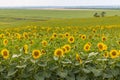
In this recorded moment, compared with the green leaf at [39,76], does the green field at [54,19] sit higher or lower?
lower

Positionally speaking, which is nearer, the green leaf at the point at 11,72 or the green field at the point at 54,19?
the green leaf at the point at 11,72

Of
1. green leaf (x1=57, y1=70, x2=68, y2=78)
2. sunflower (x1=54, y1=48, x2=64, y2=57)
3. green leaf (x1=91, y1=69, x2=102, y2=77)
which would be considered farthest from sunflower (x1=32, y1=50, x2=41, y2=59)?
green leaf (x1=91, y1=69, x2=102, y2=77)

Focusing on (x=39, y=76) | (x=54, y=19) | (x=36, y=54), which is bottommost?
(x=54, y=19)

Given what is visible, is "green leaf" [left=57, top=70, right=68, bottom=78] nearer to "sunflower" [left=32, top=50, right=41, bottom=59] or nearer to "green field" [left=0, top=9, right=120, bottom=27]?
"sunflower" [left=32, top=50, right=41, bottom=59]

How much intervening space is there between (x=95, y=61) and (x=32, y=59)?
90 centimetres

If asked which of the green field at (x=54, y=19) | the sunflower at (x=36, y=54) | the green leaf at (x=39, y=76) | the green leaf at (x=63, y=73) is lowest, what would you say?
the green field at (x=54, y=19)

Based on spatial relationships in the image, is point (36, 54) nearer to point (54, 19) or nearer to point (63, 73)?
point (63, 73)

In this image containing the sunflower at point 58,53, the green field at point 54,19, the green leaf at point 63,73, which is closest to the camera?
the green leaf at point 63,73

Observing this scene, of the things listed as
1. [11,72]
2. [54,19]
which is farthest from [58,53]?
[54,19]

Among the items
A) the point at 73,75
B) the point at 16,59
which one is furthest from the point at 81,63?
the point at 16,59

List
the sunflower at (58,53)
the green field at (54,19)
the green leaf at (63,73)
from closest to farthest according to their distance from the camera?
the green leaf at (63,73)
the sunflower at (58,53)
the green field at (54,19)

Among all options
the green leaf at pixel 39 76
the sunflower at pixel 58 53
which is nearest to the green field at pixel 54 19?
the sunflower at pixel 58 53

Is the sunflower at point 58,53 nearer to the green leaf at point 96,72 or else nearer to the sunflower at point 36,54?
the sunflower at point 36,54

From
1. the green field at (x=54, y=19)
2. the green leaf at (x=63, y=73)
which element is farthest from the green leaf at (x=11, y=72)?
the green field at (x=54, y=19)
